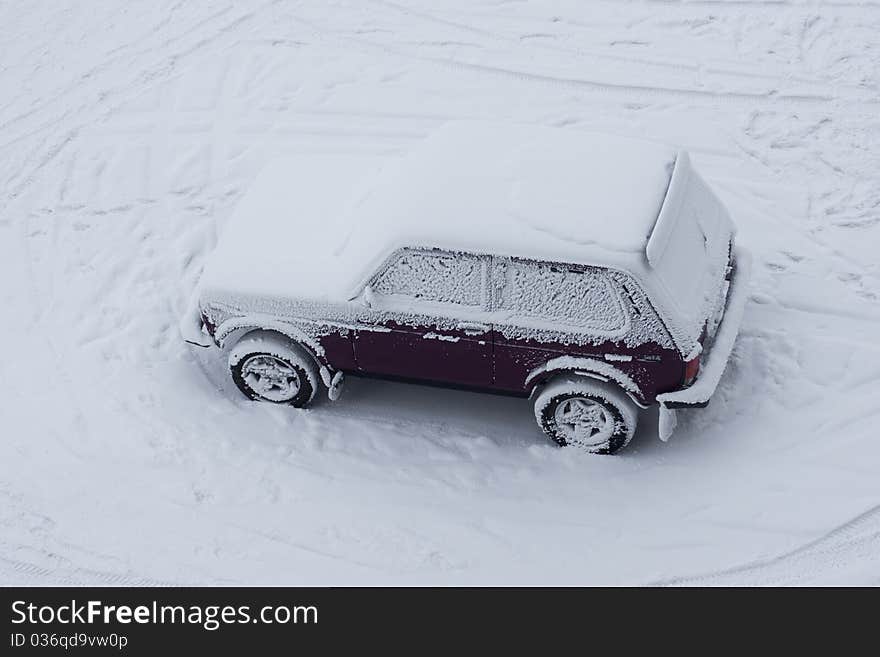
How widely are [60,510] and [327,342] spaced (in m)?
2.17

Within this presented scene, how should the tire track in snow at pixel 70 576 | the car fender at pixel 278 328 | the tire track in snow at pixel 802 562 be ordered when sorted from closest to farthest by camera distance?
the tire track in snow at pixel 802 562
the tire track in snow at pixel 70 576
the car fender at pixel 278 328

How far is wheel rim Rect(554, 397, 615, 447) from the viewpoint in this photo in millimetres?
6898

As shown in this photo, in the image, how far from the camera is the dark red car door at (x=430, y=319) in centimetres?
664

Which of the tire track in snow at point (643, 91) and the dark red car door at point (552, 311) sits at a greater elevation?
the tire track in snow at point (643, 91)

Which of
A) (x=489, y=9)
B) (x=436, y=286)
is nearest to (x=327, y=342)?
(x=436, y=286)

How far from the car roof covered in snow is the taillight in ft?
2.54

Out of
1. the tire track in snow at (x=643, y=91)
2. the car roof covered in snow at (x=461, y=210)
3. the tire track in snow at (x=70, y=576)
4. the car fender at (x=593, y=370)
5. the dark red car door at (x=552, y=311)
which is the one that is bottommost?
the tire track in snow at (x=70, y=576)

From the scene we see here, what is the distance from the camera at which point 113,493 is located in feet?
23.1

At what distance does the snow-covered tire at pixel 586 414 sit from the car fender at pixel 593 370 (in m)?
0.08

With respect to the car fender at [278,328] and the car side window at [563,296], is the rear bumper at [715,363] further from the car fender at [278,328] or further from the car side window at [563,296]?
the car fender at [278,328]

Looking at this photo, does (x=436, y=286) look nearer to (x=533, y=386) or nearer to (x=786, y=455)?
(x=533, y=386)

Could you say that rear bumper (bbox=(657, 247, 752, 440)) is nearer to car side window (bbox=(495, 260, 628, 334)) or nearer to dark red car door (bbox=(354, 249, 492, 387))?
car side window (bbox=(495, 260, 628, 334))

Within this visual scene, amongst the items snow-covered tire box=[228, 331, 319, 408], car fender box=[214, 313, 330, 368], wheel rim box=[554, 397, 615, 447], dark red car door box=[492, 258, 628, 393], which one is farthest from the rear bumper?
snow-covered tire box=[228, 331, 319, 408]

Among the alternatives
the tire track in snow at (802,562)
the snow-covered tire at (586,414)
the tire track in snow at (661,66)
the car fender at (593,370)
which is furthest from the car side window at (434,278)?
the tire track in snow at (661,66)
